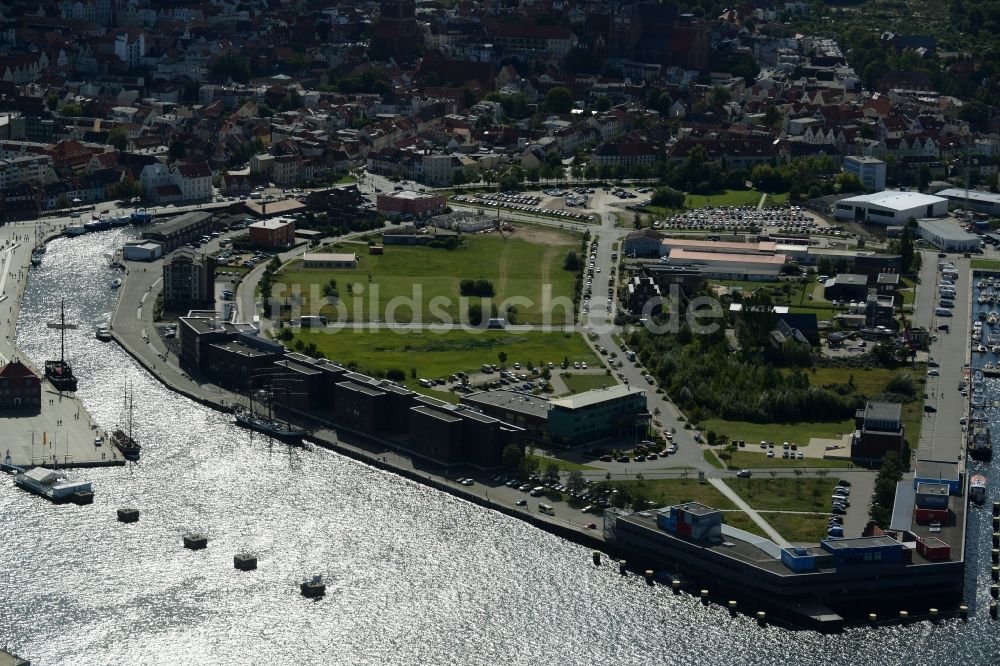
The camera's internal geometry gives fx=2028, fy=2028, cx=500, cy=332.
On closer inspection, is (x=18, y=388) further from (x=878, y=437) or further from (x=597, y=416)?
(x=878, y=437)

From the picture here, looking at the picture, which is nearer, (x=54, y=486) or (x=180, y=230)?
(x=54, y=486)

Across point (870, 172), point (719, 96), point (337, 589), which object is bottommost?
point (337, 589)

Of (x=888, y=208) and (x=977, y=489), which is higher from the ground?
(x=888, y=208)

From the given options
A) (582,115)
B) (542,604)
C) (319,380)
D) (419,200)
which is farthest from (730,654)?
(582,115)

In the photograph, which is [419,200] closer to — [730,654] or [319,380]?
[319,380]

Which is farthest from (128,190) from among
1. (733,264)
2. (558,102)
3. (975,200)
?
(975,200)

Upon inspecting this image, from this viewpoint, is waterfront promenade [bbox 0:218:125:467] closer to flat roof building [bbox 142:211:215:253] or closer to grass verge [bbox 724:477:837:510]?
flat roof building [bbox 142:211:215:253]

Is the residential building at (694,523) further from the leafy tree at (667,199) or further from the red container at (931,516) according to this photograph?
the leafy tree at (667,199)
